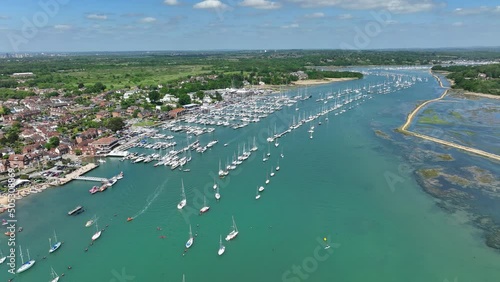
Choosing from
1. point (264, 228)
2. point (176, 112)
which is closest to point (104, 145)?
point (176, 112)

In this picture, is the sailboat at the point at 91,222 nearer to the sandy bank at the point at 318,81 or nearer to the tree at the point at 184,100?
the tree at the point at 184,100

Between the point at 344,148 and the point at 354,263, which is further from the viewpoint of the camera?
the point at 344,148

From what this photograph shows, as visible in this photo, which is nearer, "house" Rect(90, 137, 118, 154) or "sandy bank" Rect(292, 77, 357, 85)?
"house" Rect(90, 137, 118, 154)

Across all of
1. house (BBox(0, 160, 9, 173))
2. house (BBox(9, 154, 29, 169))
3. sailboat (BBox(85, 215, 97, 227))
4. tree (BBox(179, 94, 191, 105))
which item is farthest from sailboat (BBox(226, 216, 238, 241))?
tree (BBox(179, 94, 191, 105))

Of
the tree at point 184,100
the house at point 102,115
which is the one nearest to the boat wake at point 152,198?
the house at point 102,115

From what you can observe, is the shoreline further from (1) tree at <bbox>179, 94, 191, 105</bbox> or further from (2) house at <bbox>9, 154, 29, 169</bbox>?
(1) tree at <bbox>179, 94, 191, 105</bbox>

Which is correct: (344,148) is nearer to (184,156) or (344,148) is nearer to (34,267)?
(184,156)

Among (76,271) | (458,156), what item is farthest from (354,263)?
(458,156)

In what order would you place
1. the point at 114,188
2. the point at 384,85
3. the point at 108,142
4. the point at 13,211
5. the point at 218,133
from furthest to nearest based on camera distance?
1. the point at 384,85
2. the point at 218,133
3. the point at 108,142
4. the point at 114,188
5. the point at 13,211

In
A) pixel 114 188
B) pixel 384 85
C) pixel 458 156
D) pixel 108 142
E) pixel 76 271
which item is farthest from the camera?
pixel 384 85
